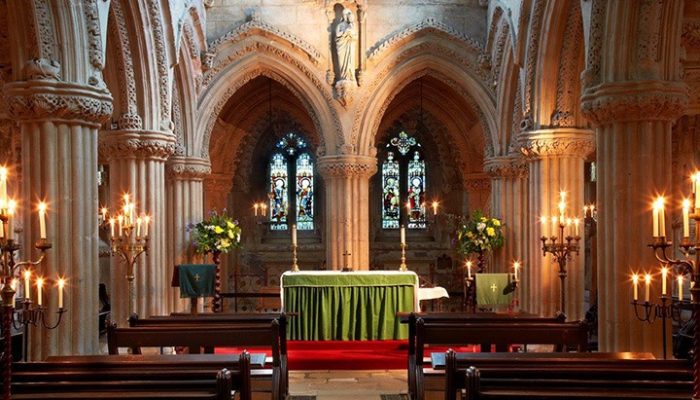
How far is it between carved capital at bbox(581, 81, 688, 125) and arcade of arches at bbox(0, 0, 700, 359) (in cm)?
2

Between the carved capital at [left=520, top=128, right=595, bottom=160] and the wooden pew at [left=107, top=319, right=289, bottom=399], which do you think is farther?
the carved capital at [left=520, top=128, right=595, bottom=160]

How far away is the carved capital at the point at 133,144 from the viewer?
12.7 meters

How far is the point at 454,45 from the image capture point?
17.6 meters

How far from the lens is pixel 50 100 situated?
8773 mm

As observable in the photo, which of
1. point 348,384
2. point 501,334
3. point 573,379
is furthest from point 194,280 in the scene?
point 573,379

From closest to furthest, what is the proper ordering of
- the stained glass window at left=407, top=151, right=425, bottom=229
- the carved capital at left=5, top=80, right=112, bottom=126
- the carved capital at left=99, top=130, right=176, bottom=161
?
the carved capital at left=5, top=80, right=112, bottom=126 → the carved capital at left=99, top=130, right=176, bottom=161 → the stained glass window at left=407, top=151, right=425, bottom=229

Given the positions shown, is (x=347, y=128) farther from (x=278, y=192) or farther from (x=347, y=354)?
(x=347, y=354)

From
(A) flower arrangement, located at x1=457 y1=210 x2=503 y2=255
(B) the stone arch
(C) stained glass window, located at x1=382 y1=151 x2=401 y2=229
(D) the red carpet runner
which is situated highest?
(B) the stone arch

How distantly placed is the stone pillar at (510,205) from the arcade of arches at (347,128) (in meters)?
0.04

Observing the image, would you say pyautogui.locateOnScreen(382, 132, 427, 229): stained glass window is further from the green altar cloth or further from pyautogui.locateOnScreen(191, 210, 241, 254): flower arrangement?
the green altar cloth

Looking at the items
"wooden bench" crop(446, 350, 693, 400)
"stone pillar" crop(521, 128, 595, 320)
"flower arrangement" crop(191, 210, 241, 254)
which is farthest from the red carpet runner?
"wooden bench" crop(446, 350, 693, 400)

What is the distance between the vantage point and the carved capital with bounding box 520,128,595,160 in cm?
1248

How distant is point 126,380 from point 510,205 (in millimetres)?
11876

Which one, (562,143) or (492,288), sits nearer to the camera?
(562,143)
